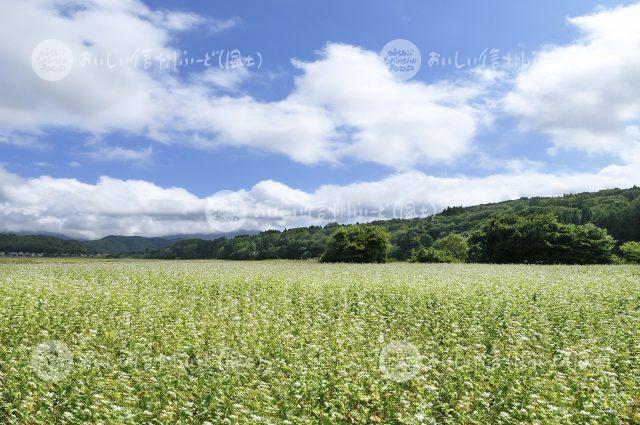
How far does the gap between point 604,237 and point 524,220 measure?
12545 mm

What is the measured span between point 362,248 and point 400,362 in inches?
2988

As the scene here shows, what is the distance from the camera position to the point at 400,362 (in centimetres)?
886

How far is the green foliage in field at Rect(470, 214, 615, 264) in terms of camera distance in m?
65.8

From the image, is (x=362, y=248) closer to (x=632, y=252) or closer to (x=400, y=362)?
(x=632, y=252)

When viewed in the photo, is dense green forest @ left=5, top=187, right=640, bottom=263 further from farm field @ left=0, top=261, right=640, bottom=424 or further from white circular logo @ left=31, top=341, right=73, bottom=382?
white circular logo @ left=31, top=341, right=73, bottom=382

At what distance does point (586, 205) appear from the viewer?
120 metres

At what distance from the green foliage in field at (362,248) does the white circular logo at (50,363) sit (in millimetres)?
74624

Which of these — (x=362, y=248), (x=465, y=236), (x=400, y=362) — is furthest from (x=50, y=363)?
(x=465, y=236)

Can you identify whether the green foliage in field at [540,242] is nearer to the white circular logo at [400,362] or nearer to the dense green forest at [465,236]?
the dense green forest at [465,236]

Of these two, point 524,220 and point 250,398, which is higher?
point 524,220

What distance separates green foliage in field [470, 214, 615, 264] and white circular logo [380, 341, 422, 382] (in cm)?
6402

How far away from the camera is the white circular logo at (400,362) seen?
26.8ft

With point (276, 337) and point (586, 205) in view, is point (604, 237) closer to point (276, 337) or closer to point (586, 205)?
point (586, 205)

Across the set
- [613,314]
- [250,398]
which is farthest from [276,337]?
[613,314]
